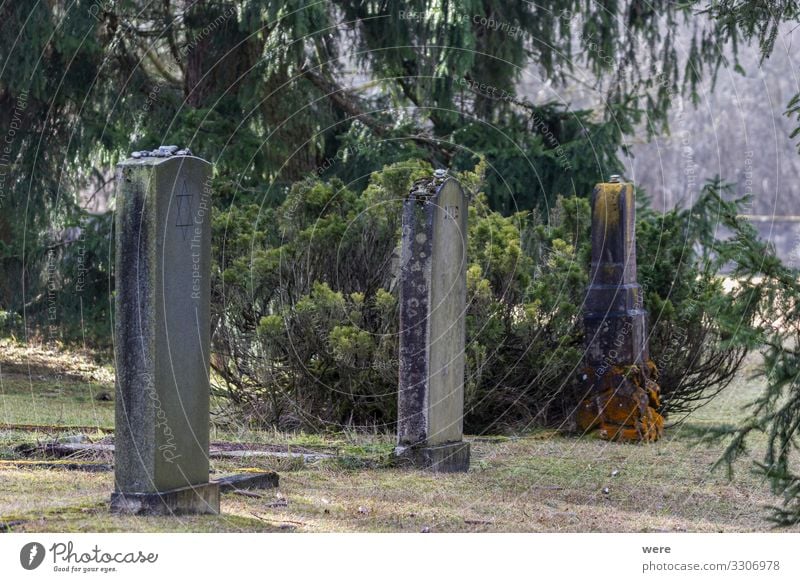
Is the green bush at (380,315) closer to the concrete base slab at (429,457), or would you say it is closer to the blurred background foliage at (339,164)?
the blurred background foliage at (339,164)

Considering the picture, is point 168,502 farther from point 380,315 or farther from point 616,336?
point 616,336

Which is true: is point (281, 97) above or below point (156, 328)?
above

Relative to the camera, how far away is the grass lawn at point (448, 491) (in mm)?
6543

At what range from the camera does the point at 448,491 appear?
793 cm

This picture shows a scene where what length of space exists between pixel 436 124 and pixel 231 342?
22.0 ft

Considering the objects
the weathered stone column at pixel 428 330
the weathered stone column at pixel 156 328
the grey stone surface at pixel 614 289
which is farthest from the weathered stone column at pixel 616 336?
the weathered stone column at pixel 156 328

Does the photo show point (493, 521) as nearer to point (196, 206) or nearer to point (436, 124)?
point (196, 206)

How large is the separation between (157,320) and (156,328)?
4 cm

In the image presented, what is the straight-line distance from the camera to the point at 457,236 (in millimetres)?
9172

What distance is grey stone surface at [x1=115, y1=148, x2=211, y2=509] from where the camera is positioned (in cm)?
629

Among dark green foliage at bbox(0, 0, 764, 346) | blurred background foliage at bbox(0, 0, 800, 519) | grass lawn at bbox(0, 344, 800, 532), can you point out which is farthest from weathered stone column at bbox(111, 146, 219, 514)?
dark green foliage at bbox(0, 0, 764, 346)

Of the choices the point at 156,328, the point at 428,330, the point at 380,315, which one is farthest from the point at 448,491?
the point at 380,315

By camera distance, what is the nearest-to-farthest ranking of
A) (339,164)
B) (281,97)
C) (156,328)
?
(156,328) < (281,97) < (339,164)
